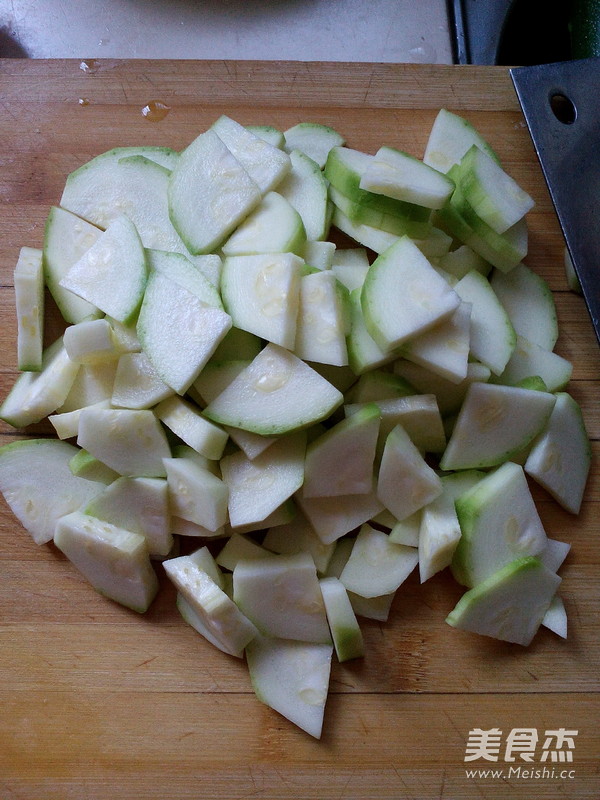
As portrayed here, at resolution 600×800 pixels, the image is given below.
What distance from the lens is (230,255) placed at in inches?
71.1

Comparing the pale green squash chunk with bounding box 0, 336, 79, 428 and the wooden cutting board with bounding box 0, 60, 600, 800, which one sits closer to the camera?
the wooden cutting board with bounding box 0, 60, 600, 800

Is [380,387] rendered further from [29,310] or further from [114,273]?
[29,310]

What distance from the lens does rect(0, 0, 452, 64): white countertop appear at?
2494mm

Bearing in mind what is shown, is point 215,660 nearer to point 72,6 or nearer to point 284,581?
point 284,581

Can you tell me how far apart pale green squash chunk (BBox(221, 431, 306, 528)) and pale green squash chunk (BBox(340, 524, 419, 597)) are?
260mm

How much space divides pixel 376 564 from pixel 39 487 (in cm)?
88

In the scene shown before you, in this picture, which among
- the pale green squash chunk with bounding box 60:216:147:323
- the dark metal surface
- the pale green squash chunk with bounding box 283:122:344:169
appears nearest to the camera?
the pale green squash chunk with bounding box 60:216:147:323

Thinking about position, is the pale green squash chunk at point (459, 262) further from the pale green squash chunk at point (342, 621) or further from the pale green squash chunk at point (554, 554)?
the pale green squash chunk at point (342, 621)

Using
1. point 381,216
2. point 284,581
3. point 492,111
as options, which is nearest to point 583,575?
point 284,581

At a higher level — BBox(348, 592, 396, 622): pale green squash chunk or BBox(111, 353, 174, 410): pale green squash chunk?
BBox(111, 353, 174, 410): pale green squash chunk

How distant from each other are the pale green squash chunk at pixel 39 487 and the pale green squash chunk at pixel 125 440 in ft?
0.44

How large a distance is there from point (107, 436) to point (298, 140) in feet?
3.41

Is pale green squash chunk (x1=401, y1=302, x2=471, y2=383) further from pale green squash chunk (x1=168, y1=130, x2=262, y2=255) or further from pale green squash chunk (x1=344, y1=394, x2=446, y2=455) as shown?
pale green squash chunk (x1=168, y1=130, x2=262, y2=255)

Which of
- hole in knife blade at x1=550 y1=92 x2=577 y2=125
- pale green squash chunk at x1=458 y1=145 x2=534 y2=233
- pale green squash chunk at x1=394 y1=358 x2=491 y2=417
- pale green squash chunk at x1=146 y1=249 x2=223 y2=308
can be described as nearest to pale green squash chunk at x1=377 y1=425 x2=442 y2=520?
pale green squash chunk at x1=394 y1=358 x2=491 y2=417
